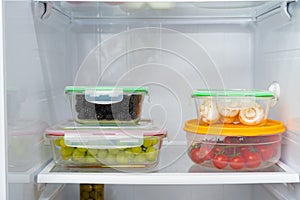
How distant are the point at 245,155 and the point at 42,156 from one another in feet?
1.78

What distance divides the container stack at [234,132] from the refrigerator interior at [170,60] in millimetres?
70

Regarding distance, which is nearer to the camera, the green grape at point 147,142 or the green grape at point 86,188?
the green grape at point 147,142

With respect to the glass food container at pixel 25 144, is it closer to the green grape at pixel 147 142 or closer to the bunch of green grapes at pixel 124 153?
the bunch of green grapes at pixel 124 153

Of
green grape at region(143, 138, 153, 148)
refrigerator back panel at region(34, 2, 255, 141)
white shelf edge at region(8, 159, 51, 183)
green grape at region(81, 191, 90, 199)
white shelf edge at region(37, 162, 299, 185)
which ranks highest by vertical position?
refrigerator back panel at region(34, 2, 255, 141)

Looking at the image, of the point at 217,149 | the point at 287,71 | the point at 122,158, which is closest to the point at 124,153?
the point at 122,158

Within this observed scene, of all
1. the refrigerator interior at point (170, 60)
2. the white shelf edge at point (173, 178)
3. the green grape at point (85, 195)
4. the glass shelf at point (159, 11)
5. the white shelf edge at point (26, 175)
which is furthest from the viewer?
the green grape at point (85, 195)

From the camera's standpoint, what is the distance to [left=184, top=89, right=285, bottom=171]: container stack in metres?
1.21

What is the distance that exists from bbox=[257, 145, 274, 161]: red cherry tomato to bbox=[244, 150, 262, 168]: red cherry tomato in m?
0.01

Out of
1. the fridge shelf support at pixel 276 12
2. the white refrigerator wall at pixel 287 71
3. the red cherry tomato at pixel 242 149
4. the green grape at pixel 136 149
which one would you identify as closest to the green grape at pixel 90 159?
the green grape at pixel 136 149

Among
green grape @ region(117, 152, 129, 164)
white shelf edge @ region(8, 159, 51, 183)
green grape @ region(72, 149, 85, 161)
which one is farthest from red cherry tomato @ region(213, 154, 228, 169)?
white shelf edge @ region(8, 159, 51, 183)

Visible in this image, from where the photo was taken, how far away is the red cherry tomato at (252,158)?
1207 mm

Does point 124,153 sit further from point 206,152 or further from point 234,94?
point 234,94

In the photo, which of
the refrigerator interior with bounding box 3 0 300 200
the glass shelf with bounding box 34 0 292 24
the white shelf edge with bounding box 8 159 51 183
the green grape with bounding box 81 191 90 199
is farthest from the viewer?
the green grape with bounding box 81 191 90 199

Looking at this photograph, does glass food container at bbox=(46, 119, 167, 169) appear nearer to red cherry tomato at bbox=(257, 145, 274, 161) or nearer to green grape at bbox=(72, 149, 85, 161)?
green grape at bbox=(72, 149, 85, 161)
